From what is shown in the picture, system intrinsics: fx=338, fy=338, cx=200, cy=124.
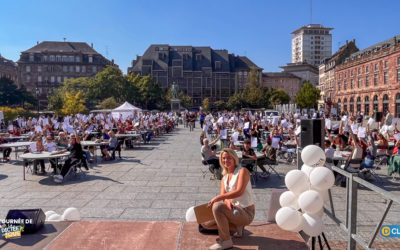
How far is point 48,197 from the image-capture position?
824 centimetres

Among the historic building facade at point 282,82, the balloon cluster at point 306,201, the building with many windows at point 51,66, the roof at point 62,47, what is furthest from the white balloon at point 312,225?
the historic building facade at point 282,82

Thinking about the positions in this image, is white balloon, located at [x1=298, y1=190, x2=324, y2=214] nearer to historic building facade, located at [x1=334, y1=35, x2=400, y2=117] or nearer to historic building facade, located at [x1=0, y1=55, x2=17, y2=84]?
historic building facade, located at [x1=334, y1=35, x2=400, y2=117]

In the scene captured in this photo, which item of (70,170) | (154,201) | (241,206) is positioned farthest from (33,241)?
(70,170)

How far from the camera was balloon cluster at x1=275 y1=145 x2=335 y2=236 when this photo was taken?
4336 millimetres

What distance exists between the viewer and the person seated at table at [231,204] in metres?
4.34

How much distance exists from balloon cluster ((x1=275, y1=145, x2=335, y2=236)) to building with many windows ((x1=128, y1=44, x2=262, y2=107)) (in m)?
93.0

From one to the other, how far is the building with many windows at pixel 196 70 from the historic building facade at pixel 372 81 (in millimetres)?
32469

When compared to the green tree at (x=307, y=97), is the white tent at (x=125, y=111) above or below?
below

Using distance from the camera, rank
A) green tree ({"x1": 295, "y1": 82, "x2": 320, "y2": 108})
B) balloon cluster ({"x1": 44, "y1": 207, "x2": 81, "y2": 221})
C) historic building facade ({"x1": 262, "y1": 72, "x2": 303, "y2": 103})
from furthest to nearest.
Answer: historic building facade ({"x1": 262, "y1": 72, "x2": 303, "y2": 103}) → green tree ({"x1": 295, "y1": 82, "x2": 320, "y2": 108}) → balloon cluster ({"x1": 44, "y1": 207, "x2": 81, "y2": 221})

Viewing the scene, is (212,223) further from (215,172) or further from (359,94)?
(359,94)

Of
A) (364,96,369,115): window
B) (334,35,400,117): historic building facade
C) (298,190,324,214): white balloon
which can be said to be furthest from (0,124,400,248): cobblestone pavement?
(364,96,369,115): window

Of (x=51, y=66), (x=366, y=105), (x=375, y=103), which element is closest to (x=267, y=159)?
(x=375, y=103)

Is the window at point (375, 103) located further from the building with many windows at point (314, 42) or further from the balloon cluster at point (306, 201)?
the building with many windows at point (314, 42)

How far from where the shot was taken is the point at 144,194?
8.50 meters
